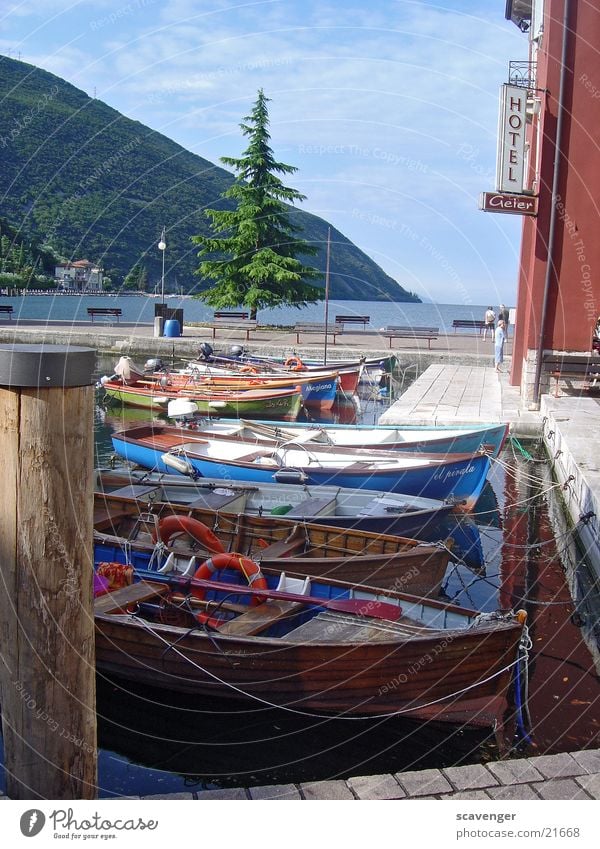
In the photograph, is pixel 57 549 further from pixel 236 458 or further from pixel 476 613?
pixel 236 458

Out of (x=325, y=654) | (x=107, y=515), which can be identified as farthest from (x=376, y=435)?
(x=325, y=654)

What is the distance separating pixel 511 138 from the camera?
1501 centimetres

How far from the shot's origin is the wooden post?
8.83 ft

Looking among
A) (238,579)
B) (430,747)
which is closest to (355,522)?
(238,579)

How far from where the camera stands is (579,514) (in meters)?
9.21

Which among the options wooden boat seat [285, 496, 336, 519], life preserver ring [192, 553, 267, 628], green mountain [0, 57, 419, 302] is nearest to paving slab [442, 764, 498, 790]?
life preserver ring [192, 553, 267, 628]

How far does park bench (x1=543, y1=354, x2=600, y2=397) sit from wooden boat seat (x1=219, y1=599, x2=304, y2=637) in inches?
419

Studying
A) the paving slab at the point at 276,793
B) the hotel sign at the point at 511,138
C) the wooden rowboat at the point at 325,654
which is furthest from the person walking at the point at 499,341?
the paving slab at the point at 276,793

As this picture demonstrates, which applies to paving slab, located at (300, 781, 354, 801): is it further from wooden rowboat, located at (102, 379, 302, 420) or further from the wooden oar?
wooden rowboat, located at (102, 379, 302, 420)

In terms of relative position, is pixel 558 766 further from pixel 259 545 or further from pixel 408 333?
pixel 408 333

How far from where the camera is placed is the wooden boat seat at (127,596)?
585cm

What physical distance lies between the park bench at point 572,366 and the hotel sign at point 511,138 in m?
3.21

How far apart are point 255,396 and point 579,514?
9571mm

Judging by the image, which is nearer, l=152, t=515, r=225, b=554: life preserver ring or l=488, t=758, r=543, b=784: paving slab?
l=488, t=758, r=543, b=784: paving slab
